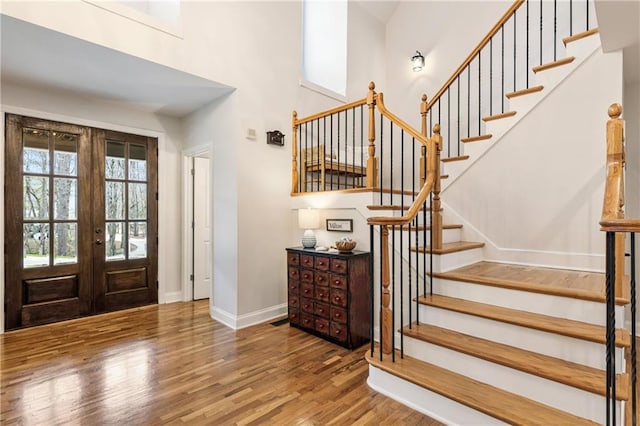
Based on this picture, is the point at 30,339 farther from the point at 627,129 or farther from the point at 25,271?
the point at 627,129

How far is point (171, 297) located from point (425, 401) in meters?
3.89

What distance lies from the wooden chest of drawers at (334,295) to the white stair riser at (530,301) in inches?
29.3

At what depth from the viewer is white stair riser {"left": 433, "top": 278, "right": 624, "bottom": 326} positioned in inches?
79.7

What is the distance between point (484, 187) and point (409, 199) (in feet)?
2.71

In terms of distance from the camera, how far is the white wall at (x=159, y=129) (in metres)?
3.77

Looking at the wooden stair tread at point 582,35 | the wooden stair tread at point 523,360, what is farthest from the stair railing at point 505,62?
the wooden stair tread at point 523,360

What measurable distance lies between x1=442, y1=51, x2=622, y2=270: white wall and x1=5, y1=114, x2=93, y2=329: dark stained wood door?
15.6 ft

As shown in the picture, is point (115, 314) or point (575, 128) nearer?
point (575, 128)

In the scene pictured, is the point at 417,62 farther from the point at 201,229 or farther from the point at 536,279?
the point at 201,229

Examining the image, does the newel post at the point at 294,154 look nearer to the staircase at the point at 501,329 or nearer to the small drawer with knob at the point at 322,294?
the staircase at the point at 501,329

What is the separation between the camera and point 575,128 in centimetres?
299

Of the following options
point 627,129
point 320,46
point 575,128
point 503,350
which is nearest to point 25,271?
point 503,350

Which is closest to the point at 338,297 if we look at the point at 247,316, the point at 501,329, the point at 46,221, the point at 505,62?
the point at 247,316

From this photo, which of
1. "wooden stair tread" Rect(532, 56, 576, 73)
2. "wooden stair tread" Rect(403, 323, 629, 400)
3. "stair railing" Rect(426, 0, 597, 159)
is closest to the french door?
"wooden stair tread" Rect(403, 323, 629, 400)
